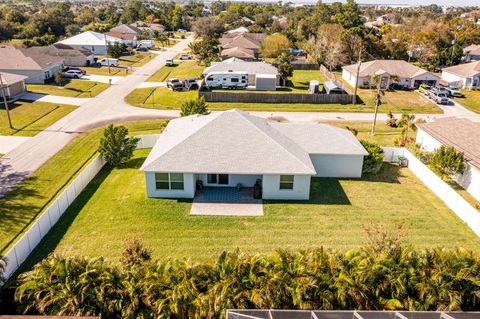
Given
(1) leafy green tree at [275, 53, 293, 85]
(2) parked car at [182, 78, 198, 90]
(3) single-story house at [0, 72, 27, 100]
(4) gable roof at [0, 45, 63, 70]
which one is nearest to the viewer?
(3) single-story house at [0, 72, 27, 100]

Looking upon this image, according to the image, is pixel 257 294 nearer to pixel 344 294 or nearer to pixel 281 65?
pixel 344 294

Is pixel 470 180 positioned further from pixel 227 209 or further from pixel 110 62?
pixel 110 62

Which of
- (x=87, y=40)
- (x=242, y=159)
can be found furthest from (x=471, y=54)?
(x=87, y=40)

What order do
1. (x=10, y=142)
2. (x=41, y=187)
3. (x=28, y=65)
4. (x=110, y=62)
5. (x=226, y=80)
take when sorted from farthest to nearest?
1. (x=110, y=62)
2. (x=28, y=65)
3. (x=226, y=80)
4. (x=10, y=142)
5. (x=41, y=187)

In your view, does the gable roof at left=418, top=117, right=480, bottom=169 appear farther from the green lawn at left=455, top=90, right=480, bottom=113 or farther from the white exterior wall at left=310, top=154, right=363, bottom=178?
the green lawn at left=455, top=90, right=480, bottom=113

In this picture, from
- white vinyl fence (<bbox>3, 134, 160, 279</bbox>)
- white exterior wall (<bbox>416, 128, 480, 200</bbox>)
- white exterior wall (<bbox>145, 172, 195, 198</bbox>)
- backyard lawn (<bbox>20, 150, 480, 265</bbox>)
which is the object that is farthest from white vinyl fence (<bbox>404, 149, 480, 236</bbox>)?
white vinyl fence (<bbox>3, 134, 160, 279</bbox>)

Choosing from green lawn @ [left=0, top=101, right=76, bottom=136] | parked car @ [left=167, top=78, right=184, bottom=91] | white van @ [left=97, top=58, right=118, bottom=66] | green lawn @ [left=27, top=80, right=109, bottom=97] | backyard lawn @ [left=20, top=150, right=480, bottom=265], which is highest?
white van @ [left=97, top=58, right=118, bottom=66]

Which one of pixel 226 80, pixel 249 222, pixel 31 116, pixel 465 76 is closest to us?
pixel 249 222
